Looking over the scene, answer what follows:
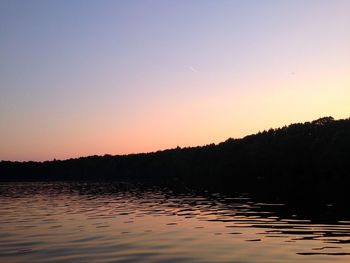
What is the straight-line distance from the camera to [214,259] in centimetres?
2338

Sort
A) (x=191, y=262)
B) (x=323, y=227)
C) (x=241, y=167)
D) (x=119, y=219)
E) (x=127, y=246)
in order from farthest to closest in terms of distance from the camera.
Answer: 1. (x=241, y=167)
2. (x=119, y=219)
3. (x=323, y=227)
4. (x=127, y=246)
5. (x=191, y=262)

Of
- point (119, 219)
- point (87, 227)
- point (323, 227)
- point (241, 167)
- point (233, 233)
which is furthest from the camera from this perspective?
point (241, 167)

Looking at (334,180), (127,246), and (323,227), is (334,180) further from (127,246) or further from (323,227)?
(127,246)

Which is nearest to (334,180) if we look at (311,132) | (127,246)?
(311,132)

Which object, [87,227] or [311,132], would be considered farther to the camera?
[311,132]

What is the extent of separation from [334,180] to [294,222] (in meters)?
81.7

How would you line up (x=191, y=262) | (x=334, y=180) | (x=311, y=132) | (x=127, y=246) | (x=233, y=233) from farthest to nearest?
(x=311, y=132)
(x=334, y=180)
(x=233, y=233)
(x=127, y=246)
(x=191, y=262)

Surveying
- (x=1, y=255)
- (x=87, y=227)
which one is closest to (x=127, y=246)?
(x=1, y=255)

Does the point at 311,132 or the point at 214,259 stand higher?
the point at 311,132

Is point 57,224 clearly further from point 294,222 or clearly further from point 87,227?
point 294,222

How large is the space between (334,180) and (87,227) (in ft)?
295

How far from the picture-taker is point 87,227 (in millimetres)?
37906

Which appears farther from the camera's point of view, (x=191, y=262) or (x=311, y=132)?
(x=311, y=132)

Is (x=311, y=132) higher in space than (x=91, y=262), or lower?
higher
